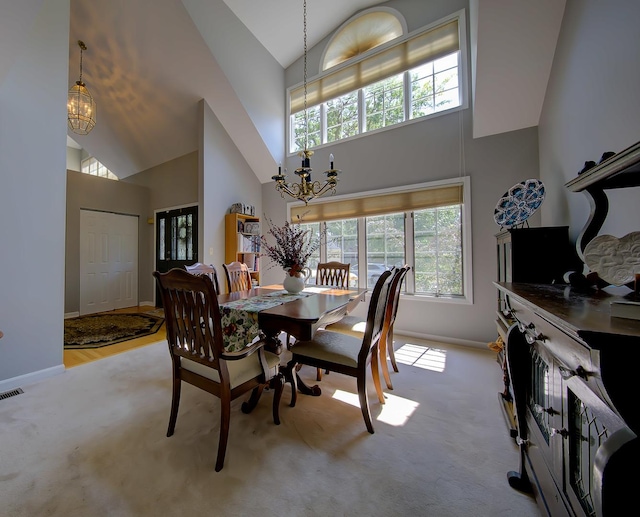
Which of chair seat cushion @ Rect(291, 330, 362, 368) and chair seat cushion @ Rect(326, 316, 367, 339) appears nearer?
chair seat cushion @ Rect(291, 330, 362, 368)

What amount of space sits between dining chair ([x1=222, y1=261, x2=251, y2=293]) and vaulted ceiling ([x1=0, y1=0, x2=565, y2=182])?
7.43 ft

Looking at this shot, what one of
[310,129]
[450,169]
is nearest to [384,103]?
[310,129]

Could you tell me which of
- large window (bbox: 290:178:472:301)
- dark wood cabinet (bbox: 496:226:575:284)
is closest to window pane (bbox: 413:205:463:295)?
large window (bbox: 290:178:472:301)

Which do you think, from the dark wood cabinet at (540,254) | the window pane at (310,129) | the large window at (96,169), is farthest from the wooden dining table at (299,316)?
the large window at (96,169)

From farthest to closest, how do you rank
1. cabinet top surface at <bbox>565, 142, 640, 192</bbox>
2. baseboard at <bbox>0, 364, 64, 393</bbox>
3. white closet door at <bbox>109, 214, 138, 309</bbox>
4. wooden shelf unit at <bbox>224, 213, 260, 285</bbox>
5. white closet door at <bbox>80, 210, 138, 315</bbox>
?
white closet door at <bbox>109, 214, 138, 309</bbox>, white closet door at <bbox>80, 210, 138, 315</bbox>, wooden shelf unit at <bbox>224, 213, 260, 285</bbox>, baseboard at <bbox>0, 364, 64, 393</bbox>, cabinet top surface at <bbox>565, 142, 640, 192</bbox>

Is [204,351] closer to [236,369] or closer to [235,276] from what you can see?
[236,369]

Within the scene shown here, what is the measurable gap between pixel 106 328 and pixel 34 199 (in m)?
2.37

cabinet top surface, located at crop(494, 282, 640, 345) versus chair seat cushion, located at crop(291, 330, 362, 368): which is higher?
cabinet top surface, located at crop(494, 282, 640, 345)

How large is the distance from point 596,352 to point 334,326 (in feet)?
6.87

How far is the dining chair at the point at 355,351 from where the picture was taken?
166cm

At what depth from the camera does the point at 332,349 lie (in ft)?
5.90

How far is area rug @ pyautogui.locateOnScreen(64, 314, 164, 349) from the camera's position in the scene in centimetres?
338

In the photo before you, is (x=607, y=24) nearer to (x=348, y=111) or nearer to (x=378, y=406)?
(x=378, y=406)

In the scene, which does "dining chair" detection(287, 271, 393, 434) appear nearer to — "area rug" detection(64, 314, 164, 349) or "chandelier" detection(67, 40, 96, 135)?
"area rug" detection(64, 314, 164, 349)
